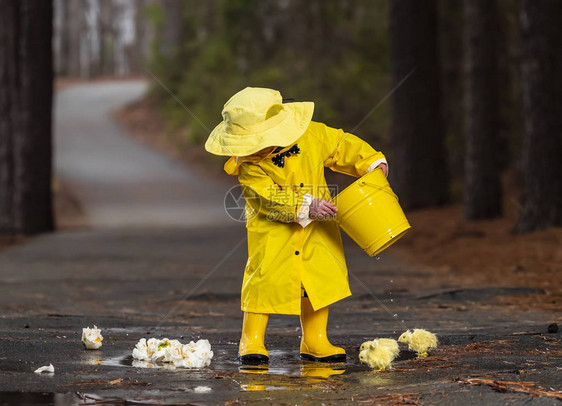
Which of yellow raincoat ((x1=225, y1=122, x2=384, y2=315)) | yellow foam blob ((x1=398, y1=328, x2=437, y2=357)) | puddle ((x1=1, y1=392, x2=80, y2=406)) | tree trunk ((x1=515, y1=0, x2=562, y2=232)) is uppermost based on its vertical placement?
tree trunk ((x1=515, y1=0, x2=562, y2=232))

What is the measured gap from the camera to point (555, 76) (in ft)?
40.9

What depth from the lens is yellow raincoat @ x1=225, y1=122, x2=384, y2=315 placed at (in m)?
5.58

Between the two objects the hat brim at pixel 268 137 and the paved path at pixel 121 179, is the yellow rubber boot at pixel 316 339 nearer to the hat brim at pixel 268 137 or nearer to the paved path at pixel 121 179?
the hat brim at pixel 268 137

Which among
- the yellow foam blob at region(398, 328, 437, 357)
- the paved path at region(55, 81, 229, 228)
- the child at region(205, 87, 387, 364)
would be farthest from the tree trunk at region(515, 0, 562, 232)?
the paved path at region(55, 81, 229, 228)

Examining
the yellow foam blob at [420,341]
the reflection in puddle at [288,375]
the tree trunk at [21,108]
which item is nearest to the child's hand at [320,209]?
the reflection in puddle at [288,375]

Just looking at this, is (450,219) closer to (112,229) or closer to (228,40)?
(112,229)

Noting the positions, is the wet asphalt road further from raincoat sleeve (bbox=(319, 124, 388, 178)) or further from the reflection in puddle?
raincoat sleeve (bbox=(319, 124, 388, 178))

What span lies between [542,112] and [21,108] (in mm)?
9526

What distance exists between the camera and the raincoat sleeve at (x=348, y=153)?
5844 millimetres

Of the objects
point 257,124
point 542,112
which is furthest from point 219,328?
point 542,112

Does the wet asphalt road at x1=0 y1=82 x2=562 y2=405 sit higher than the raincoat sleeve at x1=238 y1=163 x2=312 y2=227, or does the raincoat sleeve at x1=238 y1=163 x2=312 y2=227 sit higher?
the raincoat sleeve at x1=238 y1=163 x2=312 y2=227

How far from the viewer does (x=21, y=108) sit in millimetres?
16969

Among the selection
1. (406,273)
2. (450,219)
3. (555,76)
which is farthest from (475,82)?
(406,273)

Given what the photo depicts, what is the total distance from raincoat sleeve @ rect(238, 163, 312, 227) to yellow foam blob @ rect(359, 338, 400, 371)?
0.86 meters
